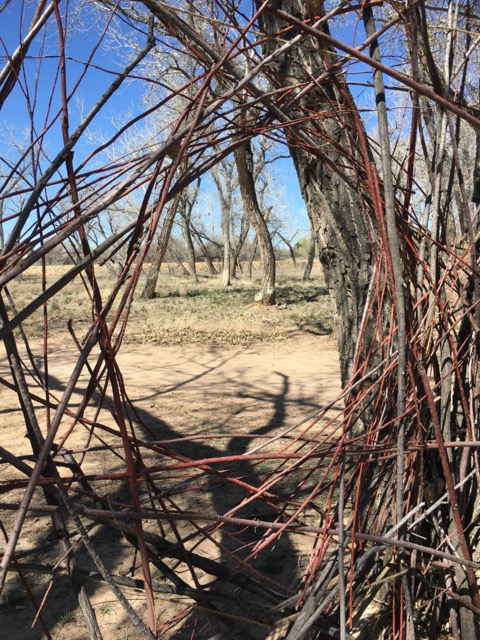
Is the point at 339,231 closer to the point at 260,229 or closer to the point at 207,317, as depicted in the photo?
the point at 207,317

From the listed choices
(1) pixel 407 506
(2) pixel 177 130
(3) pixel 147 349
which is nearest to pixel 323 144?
(2) pixel 177 130

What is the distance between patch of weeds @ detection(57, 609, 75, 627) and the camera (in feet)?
7.45

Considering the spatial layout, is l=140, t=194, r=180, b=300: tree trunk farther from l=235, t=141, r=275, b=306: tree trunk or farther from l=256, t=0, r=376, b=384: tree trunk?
l=256, t=0, r=376, b=384: tree trunk

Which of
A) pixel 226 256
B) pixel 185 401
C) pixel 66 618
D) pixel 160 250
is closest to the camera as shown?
pixel 66 618

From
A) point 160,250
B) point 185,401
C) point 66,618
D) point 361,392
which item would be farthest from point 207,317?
point 361,392

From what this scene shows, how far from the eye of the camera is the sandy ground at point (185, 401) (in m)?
2.35

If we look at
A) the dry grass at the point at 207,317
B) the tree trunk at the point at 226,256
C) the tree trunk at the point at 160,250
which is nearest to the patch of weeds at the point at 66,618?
the dry grass at the point at 207,317

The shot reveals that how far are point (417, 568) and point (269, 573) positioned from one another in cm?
→ 110

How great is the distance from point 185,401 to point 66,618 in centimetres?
363

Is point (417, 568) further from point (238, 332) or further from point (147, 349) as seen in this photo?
point (238, 332)

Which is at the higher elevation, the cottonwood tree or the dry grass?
the cottonwood tree

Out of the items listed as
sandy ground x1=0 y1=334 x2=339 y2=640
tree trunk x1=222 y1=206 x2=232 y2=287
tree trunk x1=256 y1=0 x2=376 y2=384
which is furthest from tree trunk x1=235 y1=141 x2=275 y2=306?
tree trunk x1=256 y1=0 x2=376 y2=384

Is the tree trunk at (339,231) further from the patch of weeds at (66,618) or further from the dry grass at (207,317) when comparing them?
the dry grass at (207,317)

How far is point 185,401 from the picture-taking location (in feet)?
19.4
